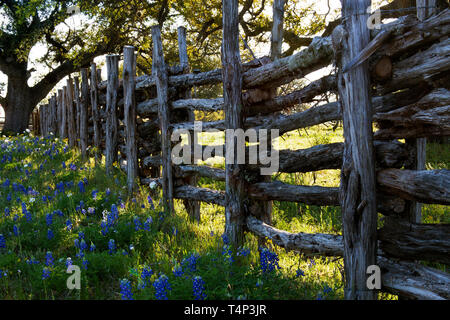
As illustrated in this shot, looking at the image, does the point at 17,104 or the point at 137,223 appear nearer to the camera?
the point at 137,223

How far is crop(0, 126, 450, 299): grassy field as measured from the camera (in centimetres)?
264

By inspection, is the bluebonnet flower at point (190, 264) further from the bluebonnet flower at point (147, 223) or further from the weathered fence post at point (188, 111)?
the weathered fence post at point (188, 111)

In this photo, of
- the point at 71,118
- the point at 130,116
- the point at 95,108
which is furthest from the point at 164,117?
the point at 71,118

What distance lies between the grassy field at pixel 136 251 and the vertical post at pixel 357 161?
0.27 metres

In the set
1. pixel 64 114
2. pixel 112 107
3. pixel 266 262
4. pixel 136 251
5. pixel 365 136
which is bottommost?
pixel 136 251

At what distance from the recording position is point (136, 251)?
3658mm

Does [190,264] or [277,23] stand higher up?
[277,23]

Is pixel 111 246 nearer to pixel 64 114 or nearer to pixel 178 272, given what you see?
pixel 178 272

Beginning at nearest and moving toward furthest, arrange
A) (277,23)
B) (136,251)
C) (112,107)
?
(136,251)
(277,23)
(112,107)

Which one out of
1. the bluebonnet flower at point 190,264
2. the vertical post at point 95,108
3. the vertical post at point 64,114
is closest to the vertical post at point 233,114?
the bluebonnet flower at point 190,264

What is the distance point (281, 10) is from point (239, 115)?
2589mm

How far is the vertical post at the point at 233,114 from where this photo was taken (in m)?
3.93

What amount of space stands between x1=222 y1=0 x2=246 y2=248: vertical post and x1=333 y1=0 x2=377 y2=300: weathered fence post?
1.33m

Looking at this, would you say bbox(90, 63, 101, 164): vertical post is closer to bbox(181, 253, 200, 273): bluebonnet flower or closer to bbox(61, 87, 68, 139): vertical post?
bbox(61, 87, 68, 139): vertical post
